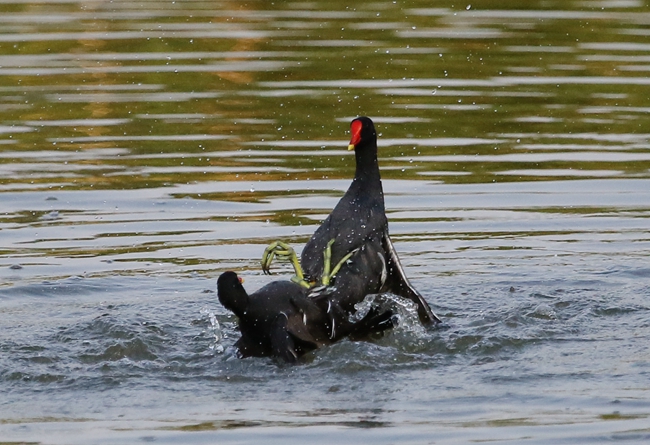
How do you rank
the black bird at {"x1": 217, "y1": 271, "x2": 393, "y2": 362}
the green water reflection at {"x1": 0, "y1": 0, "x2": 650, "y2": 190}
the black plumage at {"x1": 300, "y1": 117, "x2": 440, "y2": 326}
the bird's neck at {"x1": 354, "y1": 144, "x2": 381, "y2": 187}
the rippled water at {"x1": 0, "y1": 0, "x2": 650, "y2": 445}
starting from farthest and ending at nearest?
the green water reflection at {"x1": 0, "y1": 0, "x2": 650, "y2": 190}, the bird's neck at {"x1": 354, "y1": 144, "x2": 381, "y2": 187}, the black plumage at {"x1": 300, "y1": 117, "x2": 440, "y2": 326}, the black bird at {"x1": 217, "y1": 271, "x2": 393, "y2": 362}, the rippled water at {"x1": 0, "y1": 0, "x2": 650, "y2": 445}

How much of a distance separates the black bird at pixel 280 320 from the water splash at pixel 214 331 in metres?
0.20

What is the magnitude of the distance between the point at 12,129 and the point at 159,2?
673cm

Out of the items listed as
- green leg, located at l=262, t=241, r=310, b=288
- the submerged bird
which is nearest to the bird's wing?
the submerged bird

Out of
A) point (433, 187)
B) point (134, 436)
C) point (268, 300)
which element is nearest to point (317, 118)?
point (433, 187)

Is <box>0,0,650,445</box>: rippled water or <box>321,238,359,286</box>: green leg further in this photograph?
<box>321,238,359,286</box>: green leg

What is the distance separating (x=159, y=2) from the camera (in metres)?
18.7

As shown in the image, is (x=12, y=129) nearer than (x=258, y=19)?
Yes

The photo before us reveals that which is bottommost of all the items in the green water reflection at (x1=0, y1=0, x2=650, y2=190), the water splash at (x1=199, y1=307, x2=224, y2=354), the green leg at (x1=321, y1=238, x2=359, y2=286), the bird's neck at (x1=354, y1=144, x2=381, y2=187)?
the water splash at (x1=199, y1=307, x2=224, y2=354)

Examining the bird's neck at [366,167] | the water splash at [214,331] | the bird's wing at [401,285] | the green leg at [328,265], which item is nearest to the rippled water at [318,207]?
the water splash at [214,331]

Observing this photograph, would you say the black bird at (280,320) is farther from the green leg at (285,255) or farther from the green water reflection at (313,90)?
the green water reflection at (313,90)

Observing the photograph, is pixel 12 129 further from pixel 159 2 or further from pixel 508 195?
pixel 159 2

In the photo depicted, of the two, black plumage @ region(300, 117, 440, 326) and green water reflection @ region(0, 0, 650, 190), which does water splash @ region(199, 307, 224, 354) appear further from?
green water reflection @ region(0, 0, 650, 190)

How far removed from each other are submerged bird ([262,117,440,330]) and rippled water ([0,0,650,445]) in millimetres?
295

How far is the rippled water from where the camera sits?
19.6 feet
